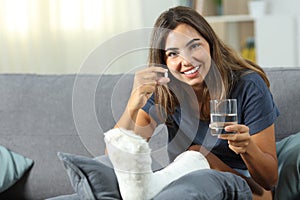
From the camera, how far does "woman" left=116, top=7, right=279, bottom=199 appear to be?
5.59 feet

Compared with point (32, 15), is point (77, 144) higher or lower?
lower

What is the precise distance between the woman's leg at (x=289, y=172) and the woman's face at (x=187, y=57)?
38 centimetres

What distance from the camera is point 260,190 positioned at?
181cm

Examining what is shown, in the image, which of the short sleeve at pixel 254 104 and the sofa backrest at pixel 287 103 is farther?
the sofa backrest at pixel 287 103

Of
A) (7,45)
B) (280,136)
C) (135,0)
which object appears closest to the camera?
(280,136)

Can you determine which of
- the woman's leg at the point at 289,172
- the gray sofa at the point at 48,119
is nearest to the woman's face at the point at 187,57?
the gray sofa at the point at 48,119

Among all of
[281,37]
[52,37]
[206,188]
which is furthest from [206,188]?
[281,37]

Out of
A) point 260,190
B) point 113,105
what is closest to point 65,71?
point 113,105

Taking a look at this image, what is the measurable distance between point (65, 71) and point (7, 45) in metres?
0.35

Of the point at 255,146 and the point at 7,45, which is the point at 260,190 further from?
the point at 7,45

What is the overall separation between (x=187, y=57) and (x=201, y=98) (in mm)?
181

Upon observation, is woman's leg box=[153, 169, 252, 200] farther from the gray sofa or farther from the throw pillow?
the throw pillow

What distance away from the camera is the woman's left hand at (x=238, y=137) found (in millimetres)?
1603

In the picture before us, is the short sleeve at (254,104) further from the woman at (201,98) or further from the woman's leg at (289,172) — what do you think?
the woman's leg at (289,172)
